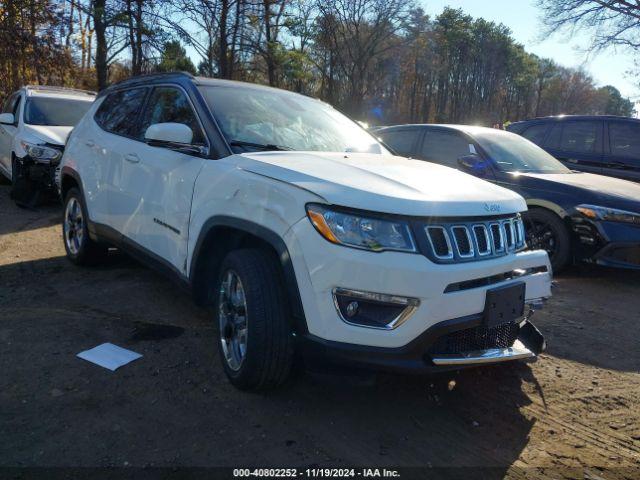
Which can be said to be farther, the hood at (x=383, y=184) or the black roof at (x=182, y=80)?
the black roof at (x=182, y=80)

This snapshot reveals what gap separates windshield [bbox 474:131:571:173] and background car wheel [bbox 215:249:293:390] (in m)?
4.23

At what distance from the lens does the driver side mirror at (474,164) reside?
5.97 metres

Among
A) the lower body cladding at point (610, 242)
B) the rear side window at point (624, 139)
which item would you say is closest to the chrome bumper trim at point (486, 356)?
the lower body cladding at point (610, 242)

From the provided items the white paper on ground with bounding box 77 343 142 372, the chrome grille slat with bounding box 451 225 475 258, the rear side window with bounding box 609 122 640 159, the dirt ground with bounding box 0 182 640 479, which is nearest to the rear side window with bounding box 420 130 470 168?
the rear side window with bounding box 609 122 640 159

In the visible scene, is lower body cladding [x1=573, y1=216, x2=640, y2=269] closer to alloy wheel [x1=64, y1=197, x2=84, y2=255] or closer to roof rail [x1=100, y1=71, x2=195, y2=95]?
roof rail [x1=100, y1=71, x2=195, y2=95]

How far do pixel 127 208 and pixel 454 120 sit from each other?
6030cm

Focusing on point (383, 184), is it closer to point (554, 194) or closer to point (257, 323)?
point (257, 323)

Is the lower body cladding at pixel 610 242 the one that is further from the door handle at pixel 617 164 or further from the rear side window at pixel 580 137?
the rear side window at pixel 580 137

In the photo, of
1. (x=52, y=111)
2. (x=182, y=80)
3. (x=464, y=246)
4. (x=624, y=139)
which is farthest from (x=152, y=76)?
(x=624, y=139)

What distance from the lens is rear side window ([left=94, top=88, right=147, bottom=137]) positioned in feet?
14.2

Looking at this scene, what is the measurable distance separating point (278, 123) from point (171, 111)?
2.70 ft

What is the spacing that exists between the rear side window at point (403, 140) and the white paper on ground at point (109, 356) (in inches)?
186

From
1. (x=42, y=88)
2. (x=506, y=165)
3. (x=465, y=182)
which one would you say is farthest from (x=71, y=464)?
(x=42, y=88)

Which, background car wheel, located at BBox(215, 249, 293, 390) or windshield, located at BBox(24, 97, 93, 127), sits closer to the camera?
background car wheel, located at BBox(215, 249, 293, 390)
